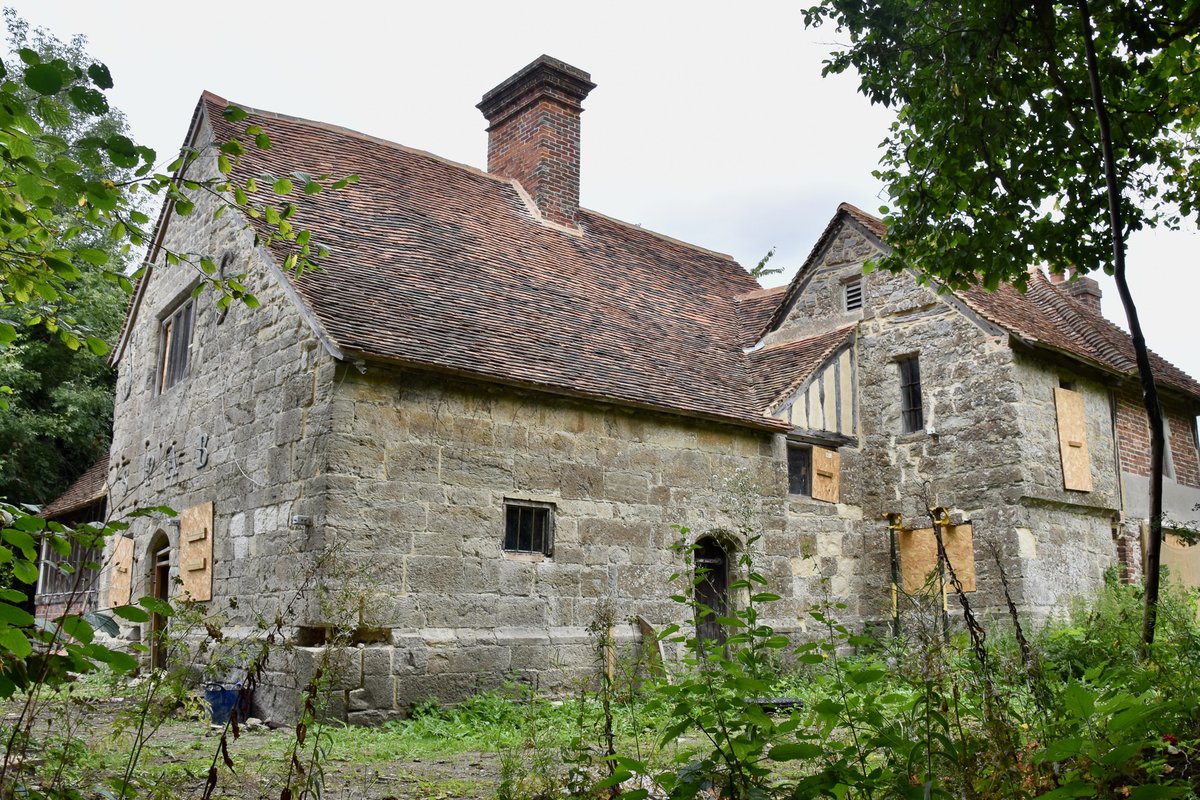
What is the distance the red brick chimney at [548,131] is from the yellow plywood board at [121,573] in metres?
7.75

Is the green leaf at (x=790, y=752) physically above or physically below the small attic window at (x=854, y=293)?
below

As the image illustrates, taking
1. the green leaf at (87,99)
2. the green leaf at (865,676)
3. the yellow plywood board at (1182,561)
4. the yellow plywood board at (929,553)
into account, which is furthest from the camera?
the yellow plywood board at (1182,561)

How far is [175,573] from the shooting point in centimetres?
1205

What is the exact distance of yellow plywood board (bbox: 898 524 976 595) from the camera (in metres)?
12.9

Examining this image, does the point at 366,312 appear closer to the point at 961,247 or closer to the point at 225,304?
the point at 225,304

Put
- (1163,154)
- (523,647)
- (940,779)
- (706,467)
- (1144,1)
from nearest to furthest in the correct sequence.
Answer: (940,779)
(1144,1)
(1163,154)
(523,647)
(706,467)

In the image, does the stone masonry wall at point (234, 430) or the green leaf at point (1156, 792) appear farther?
the stone masonry wall at point (234, 430)

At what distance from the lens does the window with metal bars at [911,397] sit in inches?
546

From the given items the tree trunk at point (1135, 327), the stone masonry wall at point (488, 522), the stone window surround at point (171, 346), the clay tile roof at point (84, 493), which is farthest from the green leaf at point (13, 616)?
the clay tile roof at point (84, 493)

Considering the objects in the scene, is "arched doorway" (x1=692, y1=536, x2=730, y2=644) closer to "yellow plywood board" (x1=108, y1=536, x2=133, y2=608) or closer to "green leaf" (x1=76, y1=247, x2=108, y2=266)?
"yellow plywood board" (x1=108, y1=536, x2=133, y2=608)

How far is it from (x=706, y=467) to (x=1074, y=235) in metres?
6.03

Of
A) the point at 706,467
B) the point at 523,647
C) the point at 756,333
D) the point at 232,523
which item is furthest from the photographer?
the point at 756,333

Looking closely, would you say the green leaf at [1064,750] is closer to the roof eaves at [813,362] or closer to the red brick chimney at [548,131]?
the roof eaves at [813,362]

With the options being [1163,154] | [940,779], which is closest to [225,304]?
[940,779]
